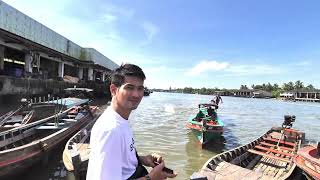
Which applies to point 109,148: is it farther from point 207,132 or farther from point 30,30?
point 30,30

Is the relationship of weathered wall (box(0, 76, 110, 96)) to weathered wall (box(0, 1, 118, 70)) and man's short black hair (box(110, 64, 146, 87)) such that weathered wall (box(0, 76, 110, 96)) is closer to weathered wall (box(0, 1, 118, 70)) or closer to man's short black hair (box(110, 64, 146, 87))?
weathered wall (box(0, 1, 118, 70))

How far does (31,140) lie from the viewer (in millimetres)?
11258

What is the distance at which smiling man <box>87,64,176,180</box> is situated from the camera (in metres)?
2.02

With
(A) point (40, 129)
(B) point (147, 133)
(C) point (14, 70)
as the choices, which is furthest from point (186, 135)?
(C) point (14, 70)

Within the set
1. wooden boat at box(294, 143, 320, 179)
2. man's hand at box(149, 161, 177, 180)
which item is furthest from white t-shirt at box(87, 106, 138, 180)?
wooden boat at box(294, 143, 320, 179)

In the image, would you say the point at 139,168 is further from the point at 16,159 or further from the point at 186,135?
the point at 186,135

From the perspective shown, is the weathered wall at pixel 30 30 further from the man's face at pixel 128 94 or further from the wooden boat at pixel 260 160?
the man's face at pixel 128 94

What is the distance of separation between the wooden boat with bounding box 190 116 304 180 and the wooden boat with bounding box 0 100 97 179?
4966mm

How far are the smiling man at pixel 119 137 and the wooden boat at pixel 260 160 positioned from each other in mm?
861

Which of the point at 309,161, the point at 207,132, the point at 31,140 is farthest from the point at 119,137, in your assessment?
the point at 207,132

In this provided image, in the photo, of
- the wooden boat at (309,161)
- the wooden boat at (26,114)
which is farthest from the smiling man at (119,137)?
the wooden boat at (26,114)

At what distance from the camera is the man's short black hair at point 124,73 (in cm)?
245

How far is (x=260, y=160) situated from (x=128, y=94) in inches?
382

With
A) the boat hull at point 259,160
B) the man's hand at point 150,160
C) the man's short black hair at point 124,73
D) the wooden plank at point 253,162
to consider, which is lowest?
the wooden plank at point 253,162
